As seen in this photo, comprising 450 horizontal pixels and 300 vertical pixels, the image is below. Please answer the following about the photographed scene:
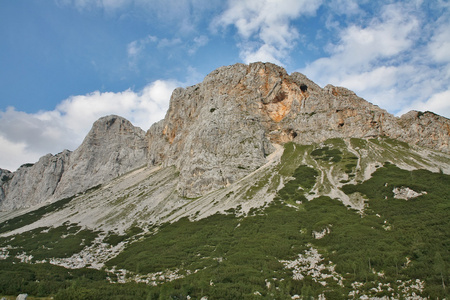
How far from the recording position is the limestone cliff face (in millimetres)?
96312

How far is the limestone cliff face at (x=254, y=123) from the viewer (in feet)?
316

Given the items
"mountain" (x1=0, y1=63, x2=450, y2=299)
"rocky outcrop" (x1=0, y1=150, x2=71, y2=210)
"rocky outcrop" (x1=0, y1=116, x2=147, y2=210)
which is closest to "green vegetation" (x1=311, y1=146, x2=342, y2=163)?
"mountain" (x1=0, y1=63, x2=450, y2=299)

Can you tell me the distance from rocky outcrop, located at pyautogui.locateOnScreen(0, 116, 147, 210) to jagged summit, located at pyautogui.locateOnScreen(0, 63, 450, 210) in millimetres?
553

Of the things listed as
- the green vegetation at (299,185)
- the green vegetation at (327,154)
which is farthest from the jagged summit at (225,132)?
the green vegetation at (299,185)

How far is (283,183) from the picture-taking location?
7706cm

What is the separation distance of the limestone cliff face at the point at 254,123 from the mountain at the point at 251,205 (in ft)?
1.75

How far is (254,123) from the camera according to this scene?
364 feet

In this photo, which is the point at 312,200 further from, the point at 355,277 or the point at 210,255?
the point at 355,277

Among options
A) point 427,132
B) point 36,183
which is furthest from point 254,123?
point 36,183

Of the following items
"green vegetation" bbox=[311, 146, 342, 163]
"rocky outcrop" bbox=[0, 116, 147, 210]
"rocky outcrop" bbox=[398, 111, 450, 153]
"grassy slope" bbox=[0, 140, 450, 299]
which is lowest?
"grassy slope" bbox=[0, 140, 450, 299]

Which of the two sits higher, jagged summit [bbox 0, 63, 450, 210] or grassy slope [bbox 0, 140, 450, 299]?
jagged summit [bbox 0, 63, 450, 210]

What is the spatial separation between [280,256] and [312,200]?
29577 millimetres

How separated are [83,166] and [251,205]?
415ft

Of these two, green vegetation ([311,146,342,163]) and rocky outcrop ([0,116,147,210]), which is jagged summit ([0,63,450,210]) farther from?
green vegetation ([311,146,342,163])
